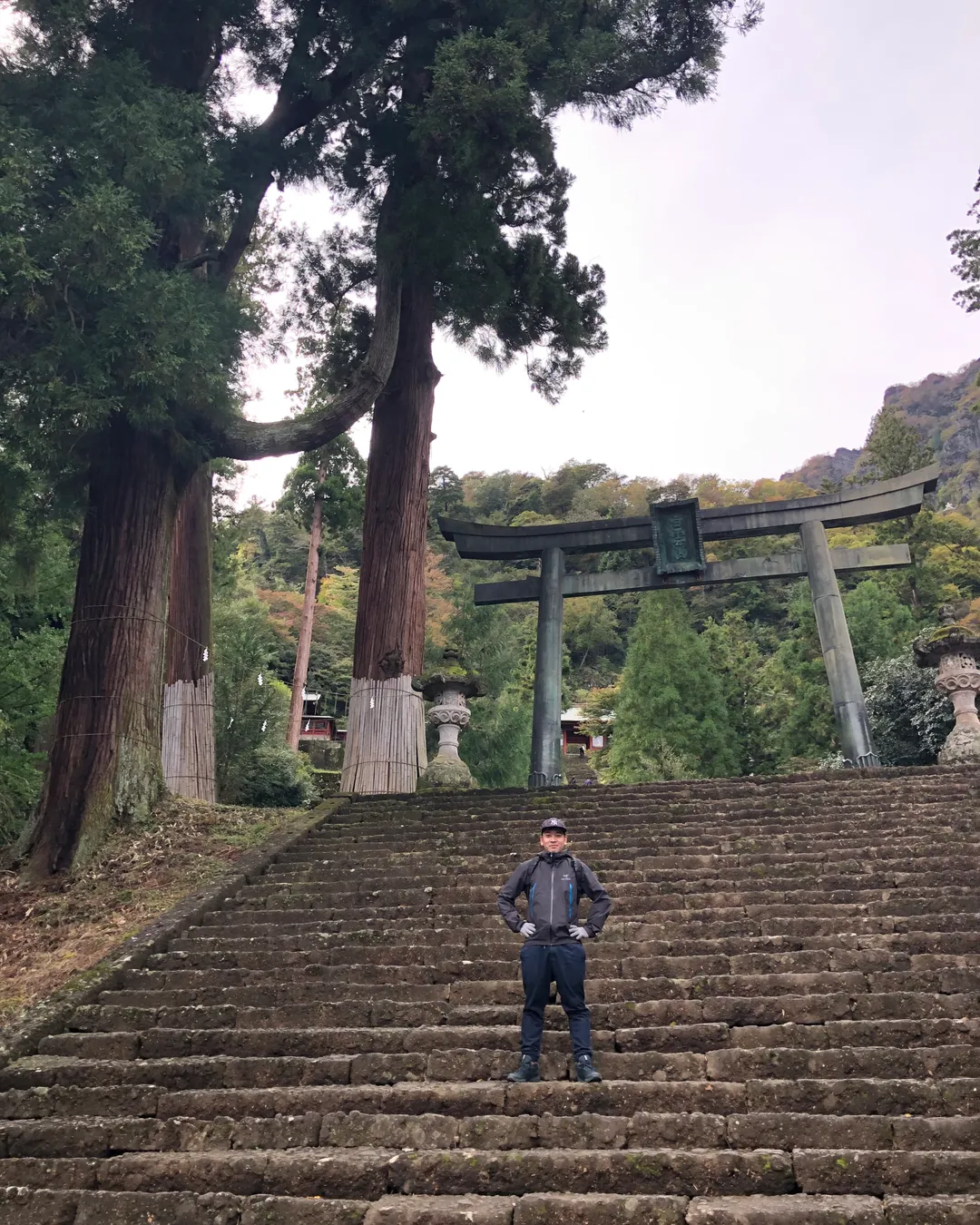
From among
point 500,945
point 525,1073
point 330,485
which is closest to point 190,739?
point 500,945

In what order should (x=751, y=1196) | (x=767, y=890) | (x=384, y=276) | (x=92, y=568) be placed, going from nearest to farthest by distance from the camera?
(x=751, y=1196)
(x=767, y=890)
(x=92, y=568)
(x=384, y=276)

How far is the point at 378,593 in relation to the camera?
12.4 meters

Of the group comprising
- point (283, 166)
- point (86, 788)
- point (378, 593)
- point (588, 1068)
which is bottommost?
point (588, 1068)

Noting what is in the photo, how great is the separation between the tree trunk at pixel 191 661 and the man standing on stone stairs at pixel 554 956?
742 cm

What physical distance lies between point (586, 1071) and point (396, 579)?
9.07m

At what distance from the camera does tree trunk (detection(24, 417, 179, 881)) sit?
834 cm

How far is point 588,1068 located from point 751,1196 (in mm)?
861

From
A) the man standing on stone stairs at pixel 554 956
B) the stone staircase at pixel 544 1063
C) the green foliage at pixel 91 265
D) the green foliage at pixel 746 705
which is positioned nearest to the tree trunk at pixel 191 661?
the green foliage at pixel 91 265

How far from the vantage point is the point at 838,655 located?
12484mm

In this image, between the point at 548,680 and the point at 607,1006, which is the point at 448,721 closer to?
the point at 548,680

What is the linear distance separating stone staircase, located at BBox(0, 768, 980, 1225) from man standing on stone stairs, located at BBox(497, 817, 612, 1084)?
18 centimetres

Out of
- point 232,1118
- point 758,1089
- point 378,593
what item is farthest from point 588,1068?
point 378,593

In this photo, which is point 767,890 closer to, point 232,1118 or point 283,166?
point 232,1118

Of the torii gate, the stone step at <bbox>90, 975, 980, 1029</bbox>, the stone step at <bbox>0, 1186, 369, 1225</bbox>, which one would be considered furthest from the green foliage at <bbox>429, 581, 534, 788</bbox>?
the stone step at <bbox>0, 1186, 369, 1225</bbox>
